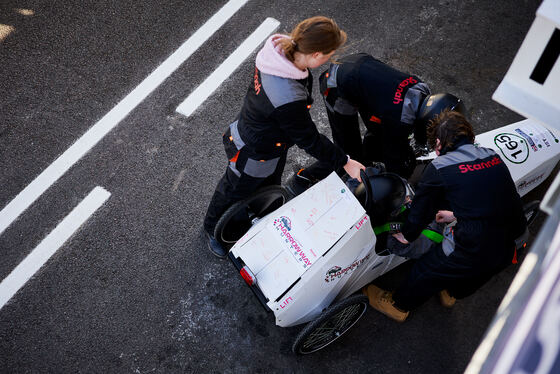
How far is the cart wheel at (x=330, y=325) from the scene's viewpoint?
3.03 metres

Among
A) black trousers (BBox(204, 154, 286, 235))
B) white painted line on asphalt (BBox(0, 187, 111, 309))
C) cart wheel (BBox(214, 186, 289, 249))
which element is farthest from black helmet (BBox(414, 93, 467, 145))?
white painted line on asphalt (BBox(0, 187, 111, 309))

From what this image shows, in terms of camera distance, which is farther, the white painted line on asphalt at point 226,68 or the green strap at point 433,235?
the white painted line on asphalt at point 226,68

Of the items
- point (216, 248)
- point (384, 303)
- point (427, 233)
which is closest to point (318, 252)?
point (427, 233)

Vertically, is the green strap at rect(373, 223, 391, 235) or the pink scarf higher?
the pink scarf

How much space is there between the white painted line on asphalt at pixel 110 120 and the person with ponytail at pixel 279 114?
174 centimetres

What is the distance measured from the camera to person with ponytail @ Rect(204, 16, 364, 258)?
2.65 m

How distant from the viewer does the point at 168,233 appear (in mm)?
4004

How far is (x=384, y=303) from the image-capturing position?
11.9 ft

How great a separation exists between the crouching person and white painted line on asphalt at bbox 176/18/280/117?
254 cm

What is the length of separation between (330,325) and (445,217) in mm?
1062

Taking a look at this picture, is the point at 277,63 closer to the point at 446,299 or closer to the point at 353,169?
the point at 353,169

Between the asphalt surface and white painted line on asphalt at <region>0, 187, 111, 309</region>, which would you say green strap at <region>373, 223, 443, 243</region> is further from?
white painted line on asphalt at <region>0, 187, 111, 309</region>

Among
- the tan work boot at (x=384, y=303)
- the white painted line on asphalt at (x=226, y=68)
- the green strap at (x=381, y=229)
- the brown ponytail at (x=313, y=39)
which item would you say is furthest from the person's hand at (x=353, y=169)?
the white painted line on asphalt at (x=226, y=68)

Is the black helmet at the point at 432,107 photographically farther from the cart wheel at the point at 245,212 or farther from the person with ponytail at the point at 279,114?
the cart wheel at the point at 245,212
